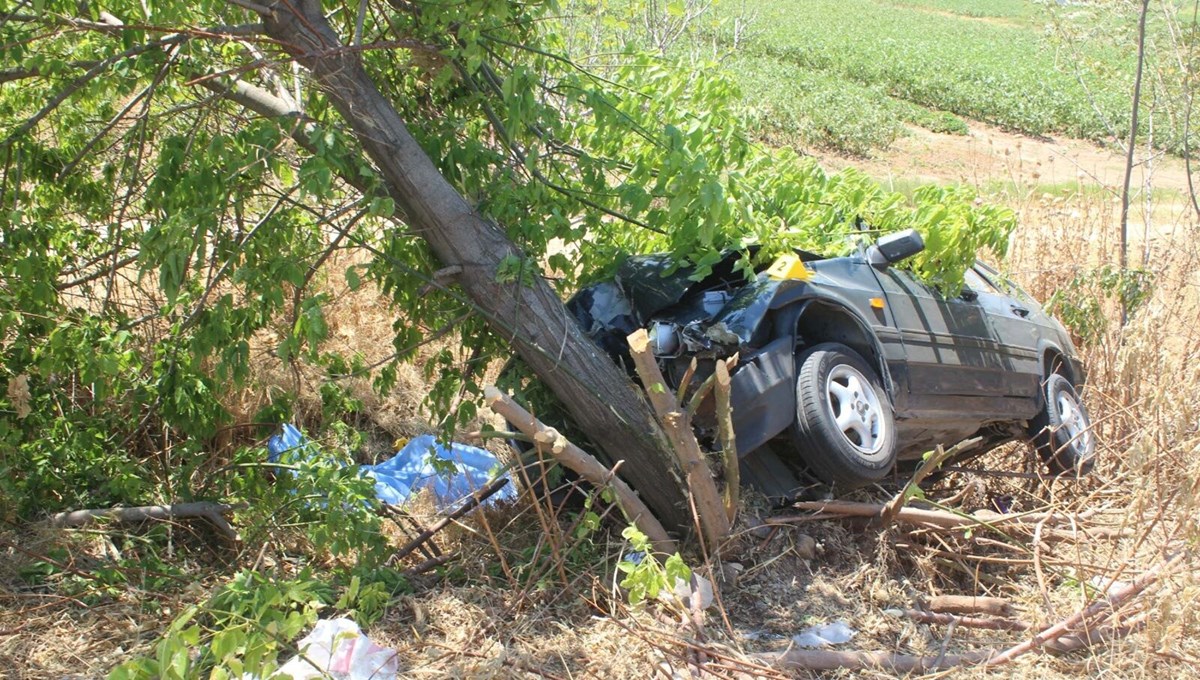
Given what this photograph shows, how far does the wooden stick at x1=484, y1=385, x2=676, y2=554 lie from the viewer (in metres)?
4.53

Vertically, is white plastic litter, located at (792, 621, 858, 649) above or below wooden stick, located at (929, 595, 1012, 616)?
above

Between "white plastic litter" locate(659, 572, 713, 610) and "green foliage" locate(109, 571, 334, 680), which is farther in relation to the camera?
"white plastic litter" locate(659, 572, 713, 610)

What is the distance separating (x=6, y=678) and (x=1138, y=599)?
4888 millimetres

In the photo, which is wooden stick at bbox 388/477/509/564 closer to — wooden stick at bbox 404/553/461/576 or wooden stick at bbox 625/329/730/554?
wooden stick at bbox 404/553/461/576

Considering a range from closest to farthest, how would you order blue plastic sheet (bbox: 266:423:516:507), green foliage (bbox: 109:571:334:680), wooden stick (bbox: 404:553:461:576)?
green foliage (bbox: 109:571:334:680), wooden stick (bbox: 404:553:461:576), blue plastic sheet (bbox: 266:423:516:507)

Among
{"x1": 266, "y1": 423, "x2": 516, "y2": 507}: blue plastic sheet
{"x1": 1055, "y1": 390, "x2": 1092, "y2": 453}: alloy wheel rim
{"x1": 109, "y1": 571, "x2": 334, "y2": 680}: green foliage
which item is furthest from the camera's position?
{"x1": 1055, "y1": 390, "x2": 1092, "y2": 453}: alloy wheel rim

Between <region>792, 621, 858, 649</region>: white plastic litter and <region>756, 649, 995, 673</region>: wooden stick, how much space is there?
160mm

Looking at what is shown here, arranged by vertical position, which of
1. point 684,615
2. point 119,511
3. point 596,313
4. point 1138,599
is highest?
point 119,511

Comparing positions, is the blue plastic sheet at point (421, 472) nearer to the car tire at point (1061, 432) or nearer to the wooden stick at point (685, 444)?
the wooden stick at point (685, 444)

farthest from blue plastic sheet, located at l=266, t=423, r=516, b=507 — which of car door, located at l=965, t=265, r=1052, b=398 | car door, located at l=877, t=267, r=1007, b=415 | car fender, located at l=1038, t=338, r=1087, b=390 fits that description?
car fender, located at l=1038, t=338, r=1087, b=390

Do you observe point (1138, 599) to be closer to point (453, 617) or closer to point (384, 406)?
point (453, 617)

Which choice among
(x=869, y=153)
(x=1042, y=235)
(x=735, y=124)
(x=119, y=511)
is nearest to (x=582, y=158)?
(x=735, y=124)

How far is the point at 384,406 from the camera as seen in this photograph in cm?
873

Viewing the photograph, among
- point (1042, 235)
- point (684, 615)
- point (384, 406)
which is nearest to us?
point (684, 615)
